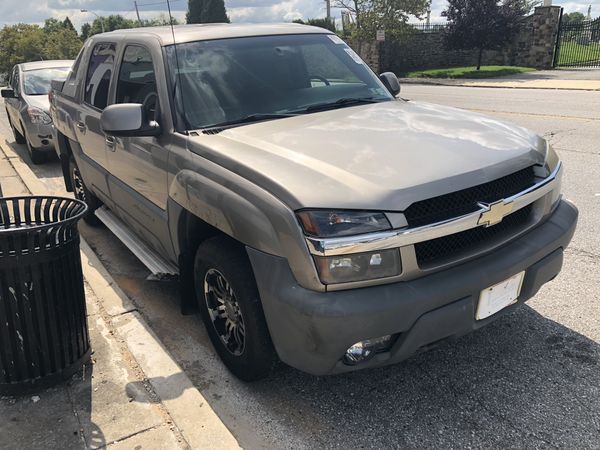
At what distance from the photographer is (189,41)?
12.0 feet

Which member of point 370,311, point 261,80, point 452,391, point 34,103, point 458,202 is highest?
point 261,80

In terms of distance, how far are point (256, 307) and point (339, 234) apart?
623 mm

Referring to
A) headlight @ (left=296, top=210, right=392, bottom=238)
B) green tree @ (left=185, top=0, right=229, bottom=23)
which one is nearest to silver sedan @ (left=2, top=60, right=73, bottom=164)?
headlight @ (left=296, top=210, right=392, bottom=238)

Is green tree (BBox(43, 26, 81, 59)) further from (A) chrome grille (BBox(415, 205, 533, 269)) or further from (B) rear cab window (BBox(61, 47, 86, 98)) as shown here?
(A) chrome grille (BBox(415, 205, 533, 269))

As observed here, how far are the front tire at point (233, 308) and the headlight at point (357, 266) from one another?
1.58 feet

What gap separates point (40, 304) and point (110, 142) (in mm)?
1695

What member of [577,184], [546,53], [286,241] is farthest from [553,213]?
[546,53]

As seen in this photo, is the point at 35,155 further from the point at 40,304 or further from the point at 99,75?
the point at 40,304

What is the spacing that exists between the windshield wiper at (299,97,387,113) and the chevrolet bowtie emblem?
4.77ft

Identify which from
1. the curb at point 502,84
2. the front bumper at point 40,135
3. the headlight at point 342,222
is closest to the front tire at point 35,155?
the front bumper at point 40,135

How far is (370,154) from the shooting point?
2.69m

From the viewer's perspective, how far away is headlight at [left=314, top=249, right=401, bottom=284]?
2328mm

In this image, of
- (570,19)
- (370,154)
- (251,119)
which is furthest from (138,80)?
(570,19)

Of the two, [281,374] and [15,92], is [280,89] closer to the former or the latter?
[281,374]
